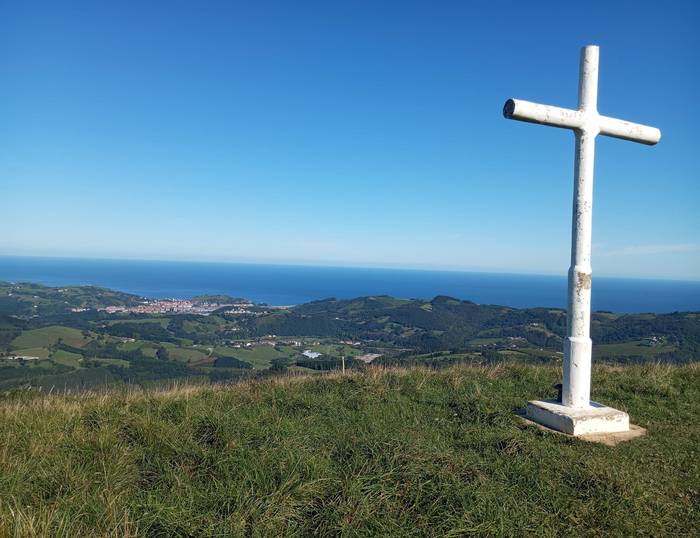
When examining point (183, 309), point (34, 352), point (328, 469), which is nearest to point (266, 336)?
point (34, 352)

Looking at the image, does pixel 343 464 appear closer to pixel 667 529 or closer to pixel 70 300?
pixel 667 529

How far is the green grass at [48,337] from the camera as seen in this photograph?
41688 mm

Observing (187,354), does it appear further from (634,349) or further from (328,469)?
(328,469)

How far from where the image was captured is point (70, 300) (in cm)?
8769

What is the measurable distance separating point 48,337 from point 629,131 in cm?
5045

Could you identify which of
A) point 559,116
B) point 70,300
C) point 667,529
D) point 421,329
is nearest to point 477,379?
point 559,116

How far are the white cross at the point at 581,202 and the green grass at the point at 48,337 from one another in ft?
148

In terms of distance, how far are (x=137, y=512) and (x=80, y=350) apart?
4320 cm

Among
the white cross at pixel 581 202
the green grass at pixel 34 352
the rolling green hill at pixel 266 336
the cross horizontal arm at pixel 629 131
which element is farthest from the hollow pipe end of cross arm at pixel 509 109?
the green grass at pixel 34 352

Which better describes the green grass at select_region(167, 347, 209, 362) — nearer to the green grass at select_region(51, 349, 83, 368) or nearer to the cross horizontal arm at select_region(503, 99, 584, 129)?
the green grass at select_region(51, 349, 83, 368)

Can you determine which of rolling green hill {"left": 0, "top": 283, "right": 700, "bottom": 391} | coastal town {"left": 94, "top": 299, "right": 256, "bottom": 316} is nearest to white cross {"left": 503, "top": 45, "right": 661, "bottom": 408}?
rolling green hill {"left": 0, "top": 283, "right": 700, "bottom": 391}

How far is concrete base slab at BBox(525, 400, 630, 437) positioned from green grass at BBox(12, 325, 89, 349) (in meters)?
45.1

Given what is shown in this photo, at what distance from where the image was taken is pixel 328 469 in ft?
12.1

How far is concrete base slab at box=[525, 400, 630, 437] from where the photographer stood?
5248mm
